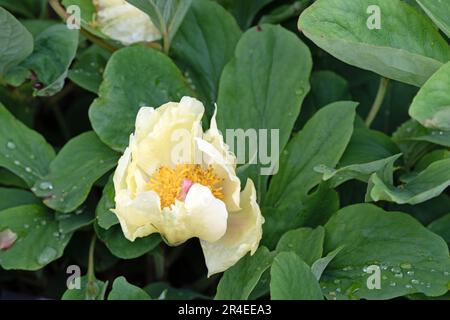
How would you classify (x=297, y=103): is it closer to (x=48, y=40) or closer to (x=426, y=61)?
(x=426, y=61)

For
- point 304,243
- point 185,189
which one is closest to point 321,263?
point 304,243

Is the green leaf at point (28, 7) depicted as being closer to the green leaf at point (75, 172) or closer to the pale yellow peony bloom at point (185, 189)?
the green leaf at point (75, 172)

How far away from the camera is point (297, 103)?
2.84 ft

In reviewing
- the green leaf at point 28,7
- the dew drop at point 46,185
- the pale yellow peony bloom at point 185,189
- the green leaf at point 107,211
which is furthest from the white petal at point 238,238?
the green leaf at point 28,7

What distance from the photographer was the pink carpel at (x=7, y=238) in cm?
85

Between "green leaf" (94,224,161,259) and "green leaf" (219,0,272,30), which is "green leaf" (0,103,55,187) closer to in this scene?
"green leaf" (94,224,161,259)

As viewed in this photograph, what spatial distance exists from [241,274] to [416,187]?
0.63 ft

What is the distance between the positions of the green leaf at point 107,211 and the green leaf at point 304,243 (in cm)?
17

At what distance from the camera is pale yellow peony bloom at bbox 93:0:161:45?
0.90 meters

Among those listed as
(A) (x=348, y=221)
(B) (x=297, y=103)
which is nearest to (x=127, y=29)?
(B) (x=297, y=103)

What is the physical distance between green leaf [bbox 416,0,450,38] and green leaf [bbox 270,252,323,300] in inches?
10.3

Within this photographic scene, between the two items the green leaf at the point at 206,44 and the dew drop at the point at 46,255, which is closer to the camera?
the dew drop at the point at 46,255

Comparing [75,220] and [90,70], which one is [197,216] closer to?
[75,220]

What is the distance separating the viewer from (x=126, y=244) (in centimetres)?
83
